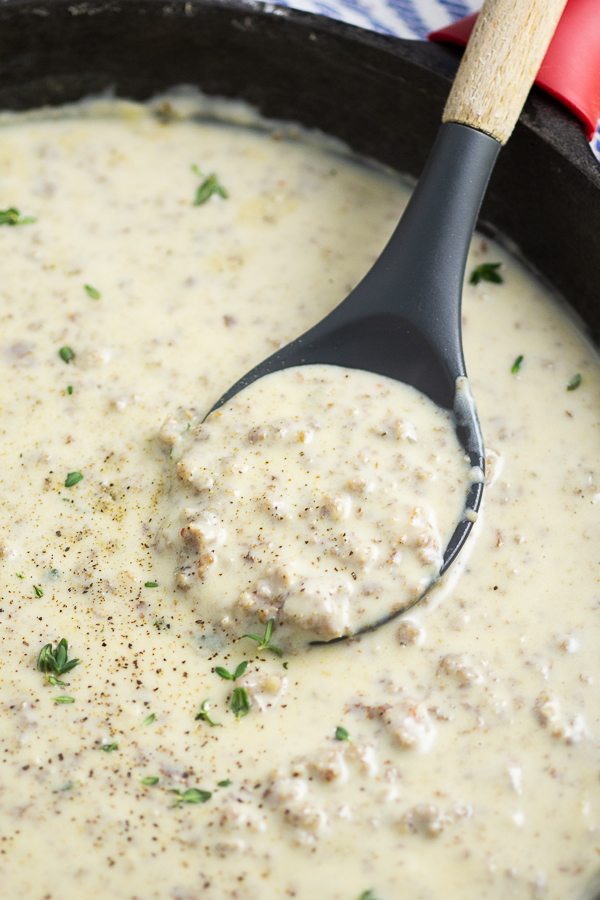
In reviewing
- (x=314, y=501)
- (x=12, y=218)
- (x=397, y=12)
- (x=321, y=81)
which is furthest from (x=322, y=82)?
(x=314, y=501)

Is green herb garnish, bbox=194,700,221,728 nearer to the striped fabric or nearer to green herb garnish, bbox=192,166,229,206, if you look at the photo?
green herb garnish, bbox=192,166,229,206

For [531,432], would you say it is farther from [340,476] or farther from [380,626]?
[380,626]

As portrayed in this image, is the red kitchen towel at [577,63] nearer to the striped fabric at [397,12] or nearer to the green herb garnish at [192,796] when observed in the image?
the striped fabric at [397,12]

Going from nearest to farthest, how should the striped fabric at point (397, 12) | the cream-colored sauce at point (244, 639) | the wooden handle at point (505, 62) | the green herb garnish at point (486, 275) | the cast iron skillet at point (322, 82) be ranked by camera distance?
1. the cream-colored sauce at point (244, 639)
2. the wooden handle at point (505, 62)
3. the cast iron skillet at point (322, 82)
4. the green herb garnish at point (486, 275)
5. the striped fabric at point (397, 12)

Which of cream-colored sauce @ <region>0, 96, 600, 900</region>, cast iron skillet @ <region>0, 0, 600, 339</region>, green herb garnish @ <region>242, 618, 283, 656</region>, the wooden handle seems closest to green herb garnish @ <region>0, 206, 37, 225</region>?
cream-colored sauce @ <region>0, 96, 600, 900</region>

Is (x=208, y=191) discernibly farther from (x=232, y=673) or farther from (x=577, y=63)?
(x=232, y=673)

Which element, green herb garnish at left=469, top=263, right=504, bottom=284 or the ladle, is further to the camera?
green herb garnish at left=469, top=263, right=504, bottom=284

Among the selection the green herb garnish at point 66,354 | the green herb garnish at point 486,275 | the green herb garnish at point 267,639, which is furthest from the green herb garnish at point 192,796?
the green herb garnish at point 486,275

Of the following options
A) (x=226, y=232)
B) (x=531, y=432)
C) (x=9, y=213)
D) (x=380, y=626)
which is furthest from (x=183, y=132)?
(x=380, y=626)
